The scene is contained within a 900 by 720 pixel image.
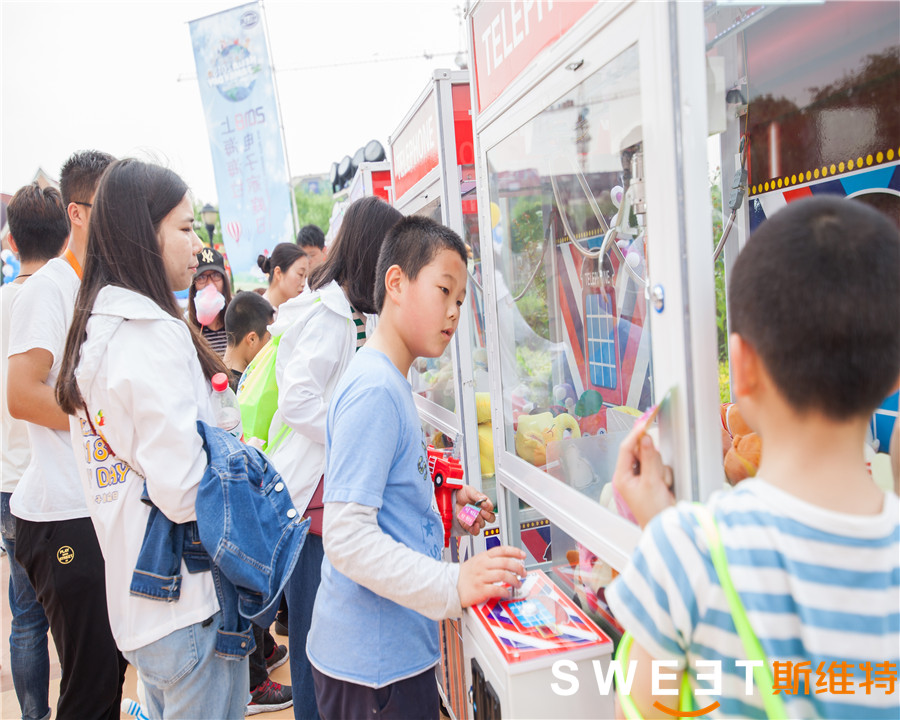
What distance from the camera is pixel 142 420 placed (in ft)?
4.38

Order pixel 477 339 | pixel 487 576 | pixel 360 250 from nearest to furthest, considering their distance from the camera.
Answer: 1. pixel 487 576
2. pixel 360 250
3. pixel 477 339

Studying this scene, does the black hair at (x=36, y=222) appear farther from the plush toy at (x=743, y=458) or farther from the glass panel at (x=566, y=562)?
the plush toy at (x=743, y=458)

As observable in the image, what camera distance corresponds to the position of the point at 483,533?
229 centimetres

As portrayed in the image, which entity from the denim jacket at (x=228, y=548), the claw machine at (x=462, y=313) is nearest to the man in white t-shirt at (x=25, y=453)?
the denim jacket at (x=228, y=548)

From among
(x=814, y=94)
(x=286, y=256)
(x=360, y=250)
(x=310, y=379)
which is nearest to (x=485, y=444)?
(x=310, y=379)

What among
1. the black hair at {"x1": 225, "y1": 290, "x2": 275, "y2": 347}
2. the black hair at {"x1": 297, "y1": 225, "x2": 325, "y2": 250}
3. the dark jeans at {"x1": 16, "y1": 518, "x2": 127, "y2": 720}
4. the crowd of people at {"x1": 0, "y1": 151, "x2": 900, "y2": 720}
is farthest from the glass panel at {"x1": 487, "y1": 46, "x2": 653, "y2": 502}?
the black hair at {"x1": 297, "y1": 225, "x2": 325, "y2": 250}

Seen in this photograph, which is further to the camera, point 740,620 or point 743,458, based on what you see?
point 743,458

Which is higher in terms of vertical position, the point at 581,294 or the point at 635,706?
the point at 581,294

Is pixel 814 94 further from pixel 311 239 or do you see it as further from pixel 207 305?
pixel 311 239

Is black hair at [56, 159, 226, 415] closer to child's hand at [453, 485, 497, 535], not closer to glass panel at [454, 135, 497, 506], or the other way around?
Answer: child's hand at [453, 485, 497, 535]

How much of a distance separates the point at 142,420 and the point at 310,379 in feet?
2.22

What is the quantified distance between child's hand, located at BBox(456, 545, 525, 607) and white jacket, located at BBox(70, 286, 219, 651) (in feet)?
2.05

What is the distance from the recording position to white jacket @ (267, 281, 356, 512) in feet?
6.40

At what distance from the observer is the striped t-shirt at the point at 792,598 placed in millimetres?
695
